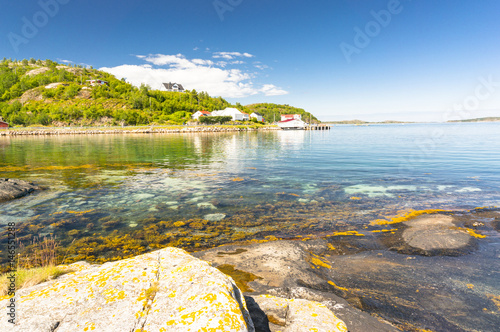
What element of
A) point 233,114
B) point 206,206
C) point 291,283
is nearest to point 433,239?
point 291,283

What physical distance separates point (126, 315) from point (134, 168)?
86.6ft

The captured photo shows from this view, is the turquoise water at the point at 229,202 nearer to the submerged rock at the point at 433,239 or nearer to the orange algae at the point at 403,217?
the orange algae at the point at 403,217

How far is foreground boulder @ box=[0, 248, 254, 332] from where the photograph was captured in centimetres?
291

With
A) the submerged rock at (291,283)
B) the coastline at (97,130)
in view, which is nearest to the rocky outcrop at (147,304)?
the submerged rock at (291,283)

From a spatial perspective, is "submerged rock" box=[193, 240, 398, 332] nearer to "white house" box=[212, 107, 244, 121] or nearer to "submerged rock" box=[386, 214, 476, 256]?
"submerged rock" box=[386, 214, 476, 256]

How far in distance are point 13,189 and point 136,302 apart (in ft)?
61.7

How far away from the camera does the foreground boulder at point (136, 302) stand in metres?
2.91

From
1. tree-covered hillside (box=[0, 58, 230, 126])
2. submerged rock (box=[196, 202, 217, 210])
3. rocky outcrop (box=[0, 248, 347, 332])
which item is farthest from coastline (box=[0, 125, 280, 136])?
rocky outcrop (box=[0, 248, 347, 332])

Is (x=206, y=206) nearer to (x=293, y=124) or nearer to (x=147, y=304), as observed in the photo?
(x=147, y=304)

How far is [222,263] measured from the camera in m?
8.01

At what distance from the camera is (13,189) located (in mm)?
16047

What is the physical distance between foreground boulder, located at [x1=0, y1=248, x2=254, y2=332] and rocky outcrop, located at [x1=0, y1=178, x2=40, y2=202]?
16.7 metres

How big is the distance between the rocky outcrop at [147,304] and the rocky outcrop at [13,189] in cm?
1670

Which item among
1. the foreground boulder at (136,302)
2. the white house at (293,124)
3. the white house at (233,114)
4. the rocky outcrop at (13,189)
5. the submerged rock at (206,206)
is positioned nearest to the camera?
the foreground boulder at (136,302)
